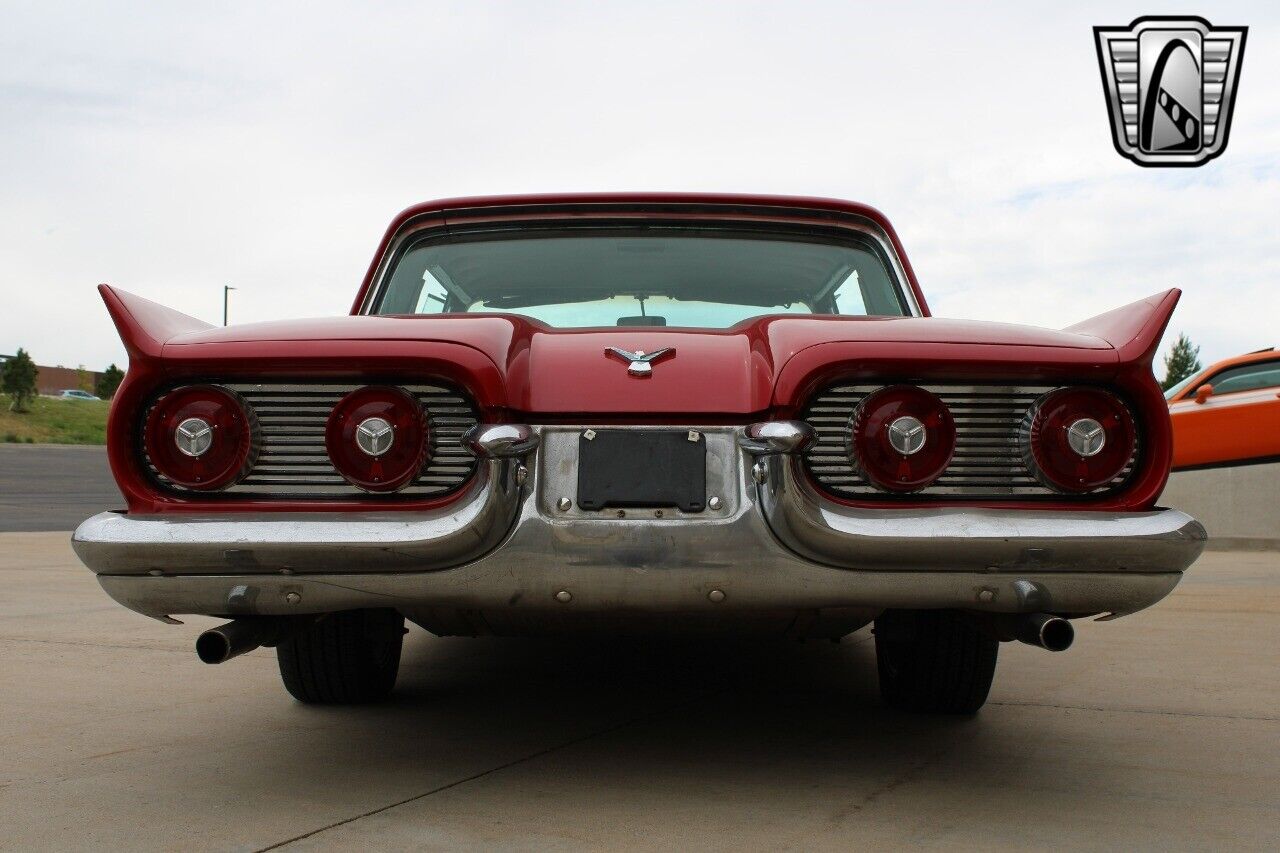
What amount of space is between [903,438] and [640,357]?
57 centimetres

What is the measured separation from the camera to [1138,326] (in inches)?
98.0

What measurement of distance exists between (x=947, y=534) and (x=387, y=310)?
187 cm

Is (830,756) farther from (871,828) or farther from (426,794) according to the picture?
(426,794)

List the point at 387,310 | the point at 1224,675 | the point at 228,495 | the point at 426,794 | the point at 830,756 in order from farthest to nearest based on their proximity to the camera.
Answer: the point at 1224,675, the point at 387,310, the point at 830,756, the point at 426,794, the point at 228,495

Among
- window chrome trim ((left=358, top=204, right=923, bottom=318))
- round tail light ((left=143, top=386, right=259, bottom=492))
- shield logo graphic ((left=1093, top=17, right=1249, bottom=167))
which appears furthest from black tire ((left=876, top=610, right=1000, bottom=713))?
shield logo graphic ((left=1093, top=17, right=1249, bottom=167))

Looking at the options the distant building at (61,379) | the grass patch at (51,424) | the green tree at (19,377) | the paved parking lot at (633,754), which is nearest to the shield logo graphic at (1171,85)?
the paved parking lot at (633,754)

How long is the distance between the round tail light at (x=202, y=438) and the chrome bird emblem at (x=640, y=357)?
78cm

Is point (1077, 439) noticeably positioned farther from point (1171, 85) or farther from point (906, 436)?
point (1171, 85)

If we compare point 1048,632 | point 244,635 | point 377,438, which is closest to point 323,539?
point 377,438

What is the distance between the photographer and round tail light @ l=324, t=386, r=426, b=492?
241 cm

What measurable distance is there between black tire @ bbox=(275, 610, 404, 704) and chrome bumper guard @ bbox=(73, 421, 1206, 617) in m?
0.91

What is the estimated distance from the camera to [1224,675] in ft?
14.2

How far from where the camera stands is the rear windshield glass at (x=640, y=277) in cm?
349

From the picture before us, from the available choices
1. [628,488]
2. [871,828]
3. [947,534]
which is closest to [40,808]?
[628,488]
